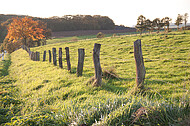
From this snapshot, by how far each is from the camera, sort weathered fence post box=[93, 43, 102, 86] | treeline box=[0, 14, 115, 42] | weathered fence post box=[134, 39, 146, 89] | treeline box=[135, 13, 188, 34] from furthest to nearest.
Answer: treeline box=[0, 14, 115, 42] < treeline box=[135, 13, 188, 34] < weathered fence post box=[93, 43, 102, 86] < weathered fence post box=[134, 39, 146, 89]

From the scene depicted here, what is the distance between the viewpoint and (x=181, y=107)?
280 cm

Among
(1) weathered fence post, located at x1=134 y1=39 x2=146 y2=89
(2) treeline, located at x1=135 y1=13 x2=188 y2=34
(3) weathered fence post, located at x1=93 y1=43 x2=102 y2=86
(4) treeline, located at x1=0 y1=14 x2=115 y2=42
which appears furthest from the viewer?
(4) treeline, located at x1=0 y1=14 x2=115 y2=42

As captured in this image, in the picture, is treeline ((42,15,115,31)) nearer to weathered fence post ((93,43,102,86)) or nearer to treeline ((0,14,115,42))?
treeline ((0,14,115,42))

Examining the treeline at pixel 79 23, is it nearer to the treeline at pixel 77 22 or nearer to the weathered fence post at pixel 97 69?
the treeline at pixel 77 22

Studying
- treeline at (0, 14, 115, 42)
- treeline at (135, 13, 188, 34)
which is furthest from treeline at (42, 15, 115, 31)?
treeline at (135, 13, 188, 34)

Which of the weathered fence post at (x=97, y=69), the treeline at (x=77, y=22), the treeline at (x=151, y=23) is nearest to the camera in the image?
the weathered fence post at (x=97, y=69)

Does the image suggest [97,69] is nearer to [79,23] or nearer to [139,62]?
[139,62]

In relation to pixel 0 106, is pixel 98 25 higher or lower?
higher

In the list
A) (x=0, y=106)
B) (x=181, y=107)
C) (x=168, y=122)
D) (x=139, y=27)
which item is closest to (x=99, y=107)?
(x=168, y=122)

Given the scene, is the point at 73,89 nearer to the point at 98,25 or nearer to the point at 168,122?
the point at 168,122

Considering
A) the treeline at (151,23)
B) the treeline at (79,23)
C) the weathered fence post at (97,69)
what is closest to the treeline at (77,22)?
the treeline at (79,23)

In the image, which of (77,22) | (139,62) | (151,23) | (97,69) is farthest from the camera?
(77,22)

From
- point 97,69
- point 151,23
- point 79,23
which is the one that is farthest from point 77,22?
point 97,69

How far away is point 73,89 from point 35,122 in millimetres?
2271
